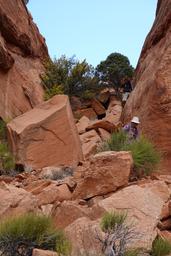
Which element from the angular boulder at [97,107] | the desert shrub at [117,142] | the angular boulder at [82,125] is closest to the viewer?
the desert shrub at [117,142]

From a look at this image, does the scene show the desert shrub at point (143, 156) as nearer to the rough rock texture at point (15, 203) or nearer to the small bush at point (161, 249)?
the rough rock texture at point (15, 203)

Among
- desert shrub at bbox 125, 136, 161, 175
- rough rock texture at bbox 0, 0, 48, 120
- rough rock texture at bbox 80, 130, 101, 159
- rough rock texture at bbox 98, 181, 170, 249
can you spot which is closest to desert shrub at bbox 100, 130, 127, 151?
desert shrub at bbox 125, 136, 161, 175

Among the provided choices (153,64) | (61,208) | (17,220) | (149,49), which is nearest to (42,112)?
(153,64)

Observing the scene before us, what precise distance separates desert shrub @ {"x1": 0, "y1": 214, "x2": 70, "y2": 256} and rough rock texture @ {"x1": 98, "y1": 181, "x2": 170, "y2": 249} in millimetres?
819

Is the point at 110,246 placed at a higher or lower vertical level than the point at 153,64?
lower

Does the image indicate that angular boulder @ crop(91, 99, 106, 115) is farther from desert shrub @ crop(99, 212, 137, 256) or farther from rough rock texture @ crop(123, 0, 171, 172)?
desert shrub @ crop(99, 212, 137, 256)

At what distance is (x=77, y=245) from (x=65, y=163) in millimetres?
6536

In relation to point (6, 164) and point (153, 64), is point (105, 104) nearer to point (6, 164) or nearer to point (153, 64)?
point (153, 64)

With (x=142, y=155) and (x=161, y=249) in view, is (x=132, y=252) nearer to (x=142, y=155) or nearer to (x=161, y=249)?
(x=161, y=249)

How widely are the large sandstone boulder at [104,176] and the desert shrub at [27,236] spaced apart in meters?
2.21

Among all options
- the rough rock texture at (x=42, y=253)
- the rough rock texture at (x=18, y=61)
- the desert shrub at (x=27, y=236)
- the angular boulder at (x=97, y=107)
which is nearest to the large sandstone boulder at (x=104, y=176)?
the desert shrub at (x=27, y=236)

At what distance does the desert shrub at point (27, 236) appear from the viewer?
5.07 metres

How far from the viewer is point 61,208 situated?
634cm

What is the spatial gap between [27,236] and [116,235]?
2.83ft
